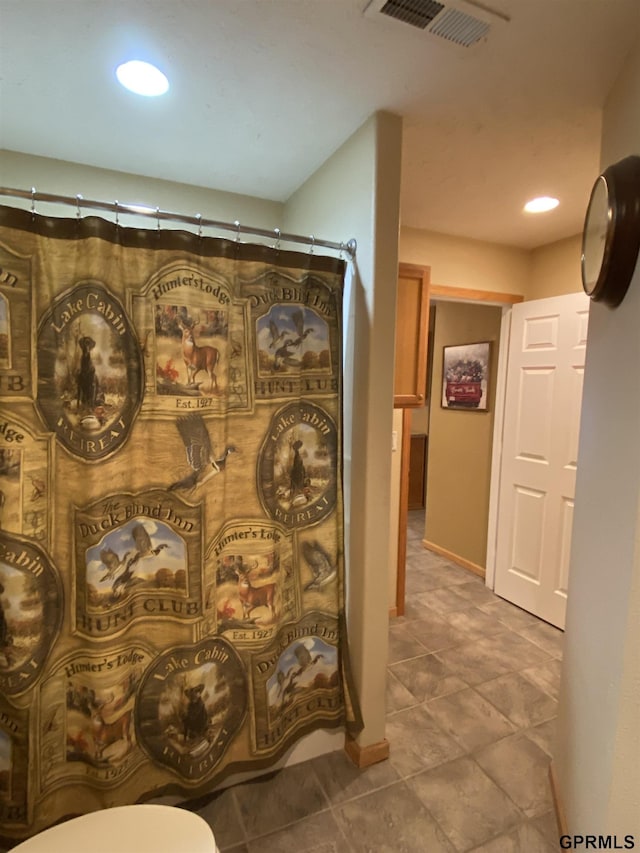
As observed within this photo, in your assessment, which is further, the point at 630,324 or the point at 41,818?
the point at 41,818

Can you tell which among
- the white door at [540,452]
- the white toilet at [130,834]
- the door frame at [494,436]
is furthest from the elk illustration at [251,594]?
the white door at [540,452]

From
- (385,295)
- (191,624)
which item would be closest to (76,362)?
(191,624)

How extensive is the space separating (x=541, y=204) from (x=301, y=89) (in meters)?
1.47

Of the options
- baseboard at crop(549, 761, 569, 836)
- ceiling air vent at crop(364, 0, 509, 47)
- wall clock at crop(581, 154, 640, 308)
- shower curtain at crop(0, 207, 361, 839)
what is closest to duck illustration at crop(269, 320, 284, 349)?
shower curtain at crop(0, 207, 361, 839)

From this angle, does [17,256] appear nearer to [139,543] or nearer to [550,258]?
[139,543]

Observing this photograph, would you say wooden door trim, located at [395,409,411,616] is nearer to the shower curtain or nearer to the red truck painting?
the red truck painting

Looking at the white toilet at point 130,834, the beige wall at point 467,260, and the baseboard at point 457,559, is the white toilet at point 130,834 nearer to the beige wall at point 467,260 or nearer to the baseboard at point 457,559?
the beige wall at point 467,260

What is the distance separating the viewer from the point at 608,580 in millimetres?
1143

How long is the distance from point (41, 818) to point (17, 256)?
1.62 meters

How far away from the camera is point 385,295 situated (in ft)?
5.12

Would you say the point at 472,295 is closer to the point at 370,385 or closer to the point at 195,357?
the point at 370,385

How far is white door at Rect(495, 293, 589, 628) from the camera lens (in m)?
2.62

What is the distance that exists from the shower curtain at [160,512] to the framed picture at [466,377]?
210 centimetres

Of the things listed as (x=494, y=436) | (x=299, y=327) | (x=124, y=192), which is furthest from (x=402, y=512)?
(x=124, y=192)
